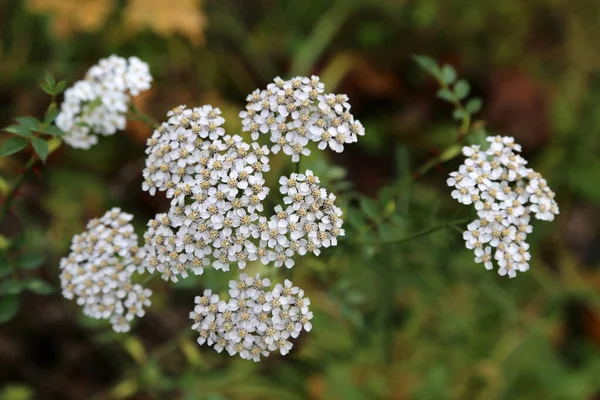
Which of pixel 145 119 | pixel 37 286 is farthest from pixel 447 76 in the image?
pixel 37 286

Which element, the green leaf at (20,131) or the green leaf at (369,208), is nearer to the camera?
the green leaf at (20,131)

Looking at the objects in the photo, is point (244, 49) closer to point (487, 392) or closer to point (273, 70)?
point (273, 70)

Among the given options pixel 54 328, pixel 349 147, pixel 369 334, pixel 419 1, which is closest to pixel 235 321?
pixel 369 334

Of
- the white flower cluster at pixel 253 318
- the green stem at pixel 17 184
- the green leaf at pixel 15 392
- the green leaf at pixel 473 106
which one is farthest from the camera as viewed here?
the green leaf at pixel 15 392

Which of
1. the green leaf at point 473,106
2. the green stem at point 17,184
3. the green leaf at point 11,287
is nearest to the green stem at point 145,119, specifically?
the green stem at point 17,184

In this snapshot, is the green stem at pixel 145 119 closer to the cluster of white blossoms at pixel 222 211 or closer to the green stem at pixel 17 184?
the cluster of white blossoms at pixel 222 211

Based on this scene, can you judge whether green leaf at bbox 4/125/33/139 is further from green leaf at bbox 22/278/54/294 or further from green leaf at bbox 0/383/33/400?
green leaf at bbox 0/383/33/400
